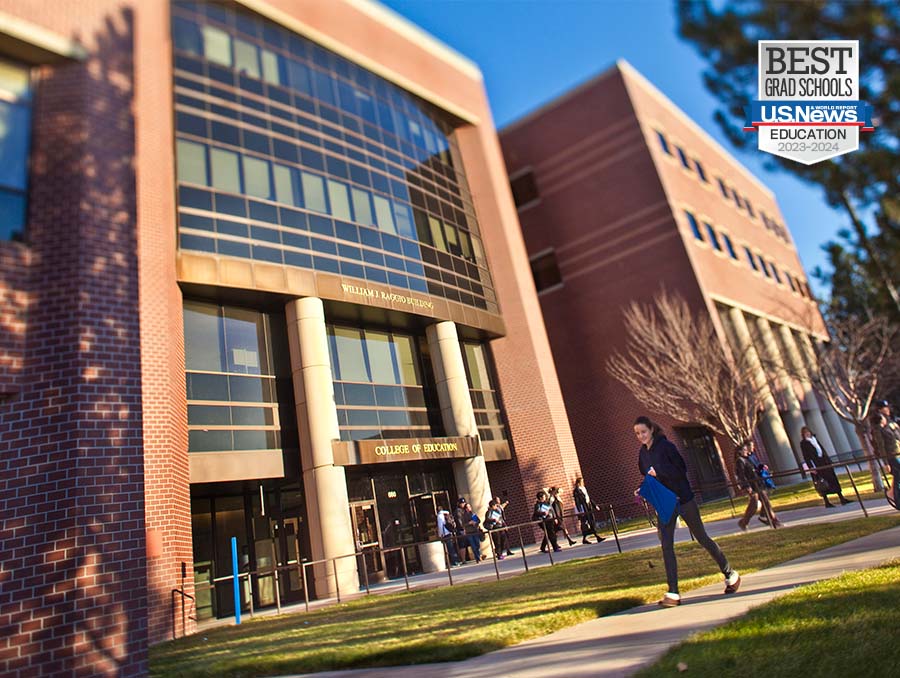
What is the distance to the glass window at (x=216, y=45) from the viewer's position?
19.4 m

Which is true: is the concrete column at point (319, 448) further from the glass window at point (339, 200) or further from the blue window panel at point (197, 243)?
the glass window at point (339, 200)

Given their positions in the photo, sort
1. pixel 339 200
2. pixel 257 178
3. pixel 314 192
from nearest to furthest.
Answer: pixel 257 178, pixel 314 192, pixel 339 200

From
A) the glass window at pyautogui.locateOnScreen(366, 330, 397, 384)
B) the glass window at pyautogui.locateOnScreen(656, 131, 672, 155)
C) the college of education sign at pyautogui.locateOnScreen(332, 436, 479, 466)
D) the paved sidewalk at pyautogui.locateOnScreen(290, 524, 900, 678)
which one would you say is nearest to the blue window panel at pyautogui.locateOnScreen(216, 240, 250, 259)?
the glass window at pyautogui.locateOnScreen(366, 330, 397, 384)

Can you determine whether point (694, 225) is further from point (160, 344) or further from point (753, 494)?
point (160, 344)

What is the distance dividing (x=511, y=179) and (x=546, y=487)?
65.1ft

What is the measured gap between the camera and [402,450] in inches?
749

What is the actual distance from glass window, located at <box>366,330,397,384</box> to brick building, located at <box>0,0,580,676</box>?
14 cm

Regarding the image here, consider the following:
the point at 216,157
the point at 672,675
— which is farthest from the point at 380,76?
the point at 672,675

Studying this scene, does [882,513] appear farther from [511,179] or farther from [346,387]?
[511,179]

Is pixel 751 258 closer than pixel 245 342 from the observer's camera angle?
No

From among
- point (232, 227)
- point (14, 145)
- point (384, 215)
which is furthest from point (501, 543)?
point (14, 145)

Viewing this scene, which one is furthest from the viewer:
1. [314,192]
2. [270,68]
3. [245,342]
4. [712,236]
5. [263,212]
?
[712,236]

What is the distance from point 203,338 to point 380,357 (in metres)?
6.23

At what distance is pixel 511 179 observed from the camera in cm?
3547
